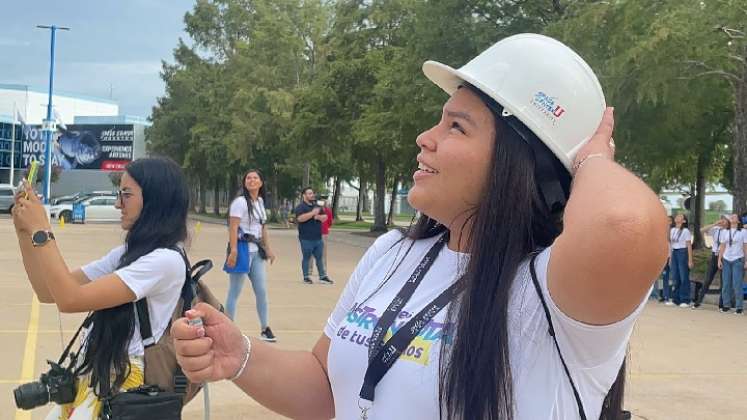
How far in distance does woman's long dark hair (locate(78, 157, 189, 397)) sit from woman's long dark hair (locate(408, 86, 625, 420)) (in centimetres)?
173

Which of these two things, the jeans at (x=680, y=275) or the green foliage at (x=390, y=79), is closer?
the jeans at (x=680, y=275)

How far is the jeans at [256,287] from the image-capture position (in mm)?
8336

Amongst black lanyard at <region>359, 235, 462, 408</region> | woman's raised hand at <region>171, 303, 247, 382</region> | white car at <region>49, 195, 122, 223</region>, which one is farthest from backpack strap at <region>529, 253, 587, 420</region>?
white car at <region>49, 195, 122, 223</region>

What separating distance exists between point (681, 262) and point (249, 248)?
299 inches

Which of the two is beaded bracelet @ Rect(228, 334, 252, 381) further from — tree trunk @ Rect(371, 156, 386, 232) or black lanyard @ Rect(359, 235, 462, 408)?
tree trunk @ Rect(371, 156, 386, 232)

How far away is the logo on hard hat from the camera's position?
5.10 feet

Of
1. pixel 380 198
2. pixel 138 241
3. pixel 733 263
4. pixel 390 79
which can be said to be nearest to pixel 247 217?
pixel 138 241

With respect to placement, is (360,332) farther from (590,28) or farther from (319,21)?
(319,21)

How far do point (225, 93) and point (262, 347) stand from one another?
43.4 metres

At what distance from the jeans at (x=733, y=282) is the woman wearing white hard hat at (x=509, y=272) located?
37.2 feet

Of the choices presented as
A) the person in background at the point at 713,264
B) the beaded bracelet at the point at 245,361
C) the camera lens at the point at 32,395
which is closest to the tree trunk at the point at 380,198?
the person in background at the point at 713,264

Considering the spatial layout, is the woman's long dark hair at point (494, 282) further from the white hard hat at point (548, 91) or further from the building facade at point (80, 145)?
the building facade at point (80, 145)

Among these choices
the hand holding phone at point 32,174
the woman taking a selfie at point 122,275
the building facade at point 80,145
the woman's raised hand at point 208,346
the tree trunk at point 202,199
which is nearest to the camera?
the woman's raised hand at point 208,346

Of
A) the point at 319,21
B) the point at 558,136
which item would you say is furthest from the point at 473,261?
the point at 319,21
